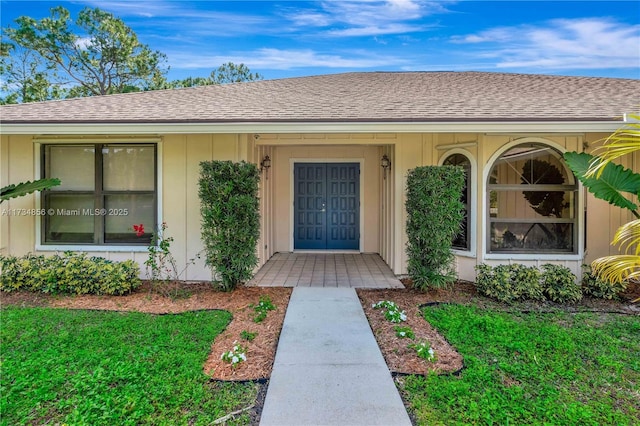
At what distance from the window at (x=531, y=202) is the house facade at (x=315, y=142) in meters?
0.02

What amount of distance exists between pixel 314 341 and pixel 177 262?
3537 mm

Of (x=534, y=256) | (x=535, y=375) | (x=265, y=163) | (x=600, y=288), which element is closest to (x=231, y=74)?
(x=265, y=163)

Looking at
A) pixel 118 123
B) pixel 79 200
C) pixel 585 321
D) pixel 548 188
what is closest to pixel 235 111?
pixel 118 123

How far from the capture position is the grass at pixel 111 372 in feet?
8.18

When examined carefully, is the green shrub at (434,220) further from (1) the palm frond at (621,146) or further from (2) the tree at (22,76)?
(2) the tree at (22,76)

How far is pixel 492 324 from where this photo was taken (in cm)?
418

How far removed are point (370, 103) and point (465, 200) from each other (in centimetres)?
242

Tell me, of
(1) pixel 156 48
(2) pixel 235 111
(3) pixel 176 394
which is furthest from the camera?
(1) pixel 156 48

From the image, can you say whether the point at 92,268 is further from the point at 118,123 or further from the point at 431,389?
the point at 431,389

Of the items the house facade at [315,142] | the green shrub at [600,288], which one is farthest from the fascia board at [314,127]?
the green shrub at [600,288]

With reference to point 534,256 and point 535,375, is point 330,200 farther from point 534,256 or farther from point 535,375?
point 535,375

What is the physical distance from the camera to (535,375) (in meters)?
3.05

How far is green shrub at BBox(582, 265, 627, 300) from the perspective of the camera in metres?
5.36

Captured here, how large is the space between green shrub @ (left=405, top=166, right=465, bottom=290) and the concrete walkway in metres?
1.52
